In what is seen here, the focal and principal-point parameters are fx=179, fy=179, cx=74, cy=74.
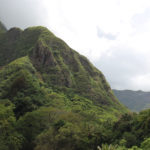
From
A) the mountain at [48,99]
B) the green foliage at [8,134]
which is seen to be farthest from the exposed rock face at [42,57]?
the green foliage at [8,134]

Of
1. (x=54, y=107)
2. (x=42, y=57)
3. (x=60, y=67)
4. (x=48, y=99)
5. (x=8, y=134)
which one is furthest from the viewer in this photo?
(x=42, y=57)

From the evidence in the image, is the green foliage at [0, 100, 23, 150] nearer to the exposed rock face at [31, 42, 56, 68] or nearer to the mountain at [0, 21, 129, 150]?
the mountain at [0, 21, 129, 150]

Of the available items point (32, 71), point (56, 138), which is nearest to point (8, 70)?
point (32, 71)

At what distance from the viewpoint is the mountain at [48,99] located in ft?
125

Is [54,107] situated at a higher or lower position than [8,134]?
higher

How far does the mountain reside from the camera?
3806 centimetres

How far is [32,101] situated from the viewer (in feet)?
236

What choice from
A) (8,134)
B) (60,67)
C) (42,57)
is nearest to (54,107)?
(8,134)

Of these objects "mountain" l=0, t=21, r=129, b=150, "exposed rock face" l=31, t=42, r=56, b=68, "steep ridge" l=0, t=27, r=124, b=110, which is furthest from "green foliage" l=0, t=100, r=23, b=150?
"exposed rock face" l=31, t=42, r=56, b=68

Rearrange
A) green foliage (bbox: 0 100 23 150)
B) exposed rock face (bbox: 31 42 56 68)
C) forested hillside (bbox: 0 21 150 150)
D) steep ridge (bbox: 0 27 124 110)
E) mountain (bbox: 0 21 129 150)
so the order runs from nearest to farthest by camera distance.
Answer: forested hillside (bbox: 0 21 150 150) < mountain (bbox: 0 21 129 150) < green foliage (bbox: 0 100 23 150) < steep ridge (bbox: 0 27 124 110) < exposed rock face (bbox: 31 42 56 68)

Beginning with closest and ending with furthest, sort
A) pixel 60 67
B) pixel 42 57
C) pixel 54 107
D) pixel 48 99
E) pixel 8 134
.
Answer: pixel 8 134 < pixel 54 107 < pixel 48 99 < pixel 60 67 < pixel 42 57

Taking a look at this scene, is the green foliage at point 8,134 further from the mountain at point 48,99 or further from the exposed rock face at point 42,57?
the exposed rock face at point 42,57

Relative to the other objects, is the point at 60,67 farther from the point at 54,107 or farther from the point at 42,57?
the point at 54,107

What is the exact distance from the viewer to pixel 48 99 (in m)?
80.2
